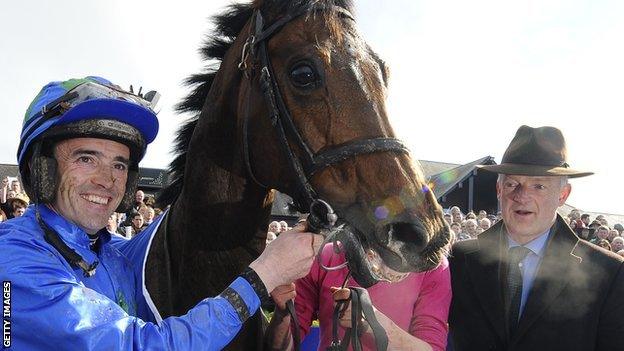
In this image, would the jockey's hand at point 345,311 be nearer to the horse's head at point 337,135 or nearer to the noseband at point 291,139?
the horse's head at point 337,135

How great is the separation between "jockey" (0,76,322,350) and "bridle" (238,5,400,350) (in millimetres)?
268

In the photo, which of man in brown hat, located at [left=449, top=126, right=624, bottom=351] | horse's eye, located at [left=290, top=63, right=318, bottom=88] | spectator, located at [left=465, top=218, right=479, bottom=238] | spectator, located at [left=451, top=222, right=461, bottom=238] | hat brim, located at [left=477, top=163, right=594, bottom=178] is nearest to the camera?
horse's eye, located at [left=290, top=63, right=318, bottom=88]

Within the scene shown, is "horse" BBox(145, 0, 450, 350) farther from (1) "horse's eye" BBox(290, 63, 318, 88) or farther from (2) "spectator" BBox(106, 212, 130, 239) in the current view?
(2) "spectator" BBox(106, 212, 130, 239)

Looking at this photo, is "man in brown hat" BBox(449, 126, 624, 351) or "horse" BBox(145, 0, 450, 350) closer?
"horse" BBox(145, 0, 450, 350)

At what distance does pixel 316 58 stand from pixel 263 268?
0.94 m

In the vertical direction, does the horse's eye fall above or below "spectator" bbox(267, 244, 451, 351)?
above

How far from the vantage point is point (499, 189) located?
322cm

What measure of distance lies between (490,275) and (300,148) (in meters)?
1.38

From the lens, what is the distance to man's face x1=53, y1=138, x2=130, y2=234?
6.48 feet

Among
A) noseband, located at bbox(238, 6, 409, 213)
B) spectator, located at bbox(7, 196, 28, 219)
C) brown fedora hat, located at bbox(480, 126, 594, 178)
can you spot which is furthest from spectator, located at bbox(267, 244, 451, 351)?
spectator, located at bbox(7, 196, 28, 219)

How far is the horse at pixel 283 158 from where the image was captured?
198 centimetres

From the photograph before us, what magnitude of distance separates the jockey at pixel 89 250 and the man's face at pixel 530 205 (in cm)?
151

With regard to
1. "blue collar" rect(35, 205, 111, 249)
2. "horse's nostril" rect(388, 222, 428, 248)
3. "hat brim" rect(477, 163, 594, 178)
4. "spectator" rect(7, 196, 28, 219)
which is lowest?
"spectator" rect(7, 196, 28, 219)

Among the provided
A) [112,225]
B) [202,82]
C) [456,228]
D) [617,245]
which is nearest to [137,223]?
[112,225]
